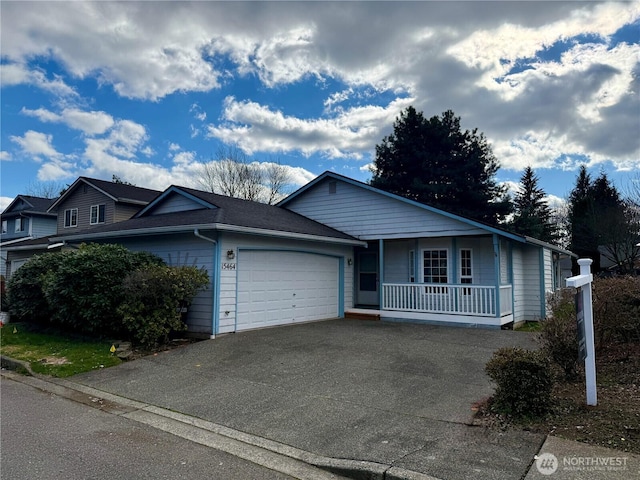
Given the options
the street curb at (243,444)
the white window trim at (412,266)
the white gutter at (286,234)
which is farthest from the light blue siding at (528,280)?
the street curb at (243,444)

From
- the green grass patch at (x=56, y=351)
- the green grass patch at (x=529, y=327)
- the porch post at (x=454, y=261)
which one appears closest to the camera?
the green grass patch at (x=56, y=351)

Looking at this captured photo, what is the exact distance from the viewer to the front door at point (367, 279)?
15695mm

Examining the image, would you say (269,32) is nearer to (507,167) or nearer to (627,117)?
(627,117)

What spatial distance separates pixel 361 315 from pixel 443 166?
18.7 metres

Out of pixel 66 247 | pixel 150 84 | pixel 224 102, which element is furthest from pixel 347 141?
pixel 66 247

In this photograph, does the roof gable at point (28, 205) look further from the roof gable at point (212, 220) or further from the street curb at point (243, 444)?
the street curb at point (243, 444)

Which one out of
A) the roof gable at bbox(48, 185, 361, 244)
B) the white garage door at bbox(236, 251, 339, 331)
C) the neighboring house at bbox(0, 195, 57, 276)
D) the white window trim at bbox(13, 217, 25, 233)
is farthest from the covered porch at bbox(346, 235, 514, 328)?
the white window trim at bbox(13, 217, 25, 233)

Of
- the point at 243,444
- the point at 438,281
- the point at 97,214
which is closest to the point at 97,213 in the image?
the point at 97,214

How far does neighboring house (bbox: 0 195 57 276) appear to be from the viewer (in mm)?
30734

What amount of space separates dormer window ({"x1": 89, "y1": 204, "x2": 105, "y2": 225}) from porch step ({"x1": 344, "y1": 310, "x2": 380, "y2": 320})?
58.4 ft

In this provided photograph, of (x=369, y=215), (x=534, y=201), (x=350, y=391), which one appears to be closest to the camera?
(x=350, y=391)

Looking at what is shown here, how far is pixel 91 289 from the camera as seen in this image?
9.09 m

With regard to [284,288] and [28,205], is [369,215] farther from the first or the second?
[28,205]

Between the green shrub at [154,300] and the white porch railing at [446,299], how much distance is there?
265 inches
